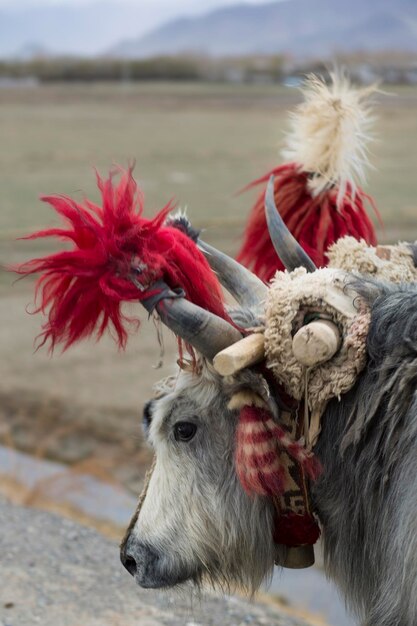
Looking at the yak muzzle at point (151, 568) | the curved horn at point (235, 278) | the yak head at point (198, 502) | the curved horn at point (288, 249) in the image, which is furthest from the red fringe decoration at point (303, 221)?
the yak muzzle at point (151, 568)

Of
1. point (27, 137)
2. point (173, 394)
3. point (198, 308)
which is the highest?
point (198, 308)

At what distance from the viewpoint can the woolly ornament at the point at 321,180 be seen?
3.55 m

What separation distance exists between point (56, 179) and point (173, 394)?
59.5 feet

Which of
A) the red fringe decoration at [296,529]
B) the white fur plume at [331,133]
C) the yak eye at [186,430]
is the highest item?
the white fur plume at [331,133]

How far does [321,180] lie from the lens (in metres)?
3.63

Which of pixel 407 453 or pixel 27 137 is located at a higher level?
pixel 407 453

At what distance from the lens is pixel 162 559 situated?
268cm

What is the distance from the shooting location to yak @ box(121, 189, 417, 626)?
2383 millimetres

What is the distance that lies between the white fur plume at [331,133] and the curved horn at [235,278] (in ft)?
2.85

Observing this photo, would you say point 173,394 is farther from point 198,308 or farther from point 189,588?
point 189,588

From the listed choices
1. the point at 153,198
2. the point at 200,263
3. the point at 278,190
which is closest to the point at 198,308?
the point at 200,263

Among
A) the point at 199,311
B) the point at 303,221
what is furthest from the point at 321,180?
the point at 199,311

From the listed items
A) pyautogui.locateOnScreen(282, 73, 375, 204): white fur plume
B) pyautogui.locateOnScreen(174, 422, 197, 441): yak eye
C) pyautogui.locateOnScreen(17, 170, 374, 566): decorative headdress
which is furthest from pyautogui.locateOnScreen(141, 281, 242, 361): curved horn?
pyautogui.locateOnScreen(282, 73, 375, 204): white fur plume

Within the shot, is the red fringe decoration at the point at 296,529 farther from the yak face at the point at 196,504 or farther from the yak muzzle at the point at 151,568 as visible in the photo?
the yak muzzle at the point at 151,568
